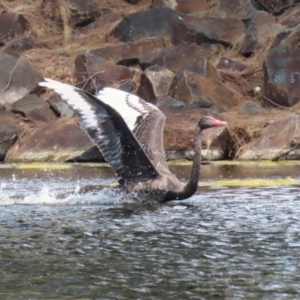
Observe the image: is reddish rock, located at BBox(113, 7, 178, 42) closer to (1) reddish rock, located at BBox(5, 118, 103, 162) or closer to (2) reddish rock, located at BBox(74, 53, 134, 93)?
(2) reddish rock, located at BBox(74, 53, 134, 93)

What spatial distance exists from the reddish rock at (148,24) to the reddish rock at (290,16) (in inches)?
105

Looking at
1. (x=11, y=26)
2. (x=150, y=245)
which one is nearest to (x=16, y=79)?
(x=11, y=26)

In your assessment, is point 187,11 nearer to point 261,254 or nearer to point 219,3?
point 219,3

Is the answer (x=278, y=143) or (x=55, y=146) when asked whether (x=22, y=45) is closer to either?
(x=55, y=146)

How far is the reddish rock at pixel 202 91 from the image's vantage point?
64.7ft

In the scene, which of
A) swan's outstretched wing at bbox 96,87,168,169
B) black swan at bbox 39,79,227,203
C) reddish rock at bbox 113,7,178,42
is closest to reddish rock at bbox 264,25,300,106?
reddish rock at bbox 113,7,178,42

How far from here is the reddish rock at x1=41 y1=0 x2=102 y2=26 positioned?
2683 cm

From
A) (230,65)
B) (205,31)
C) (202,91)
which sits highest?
(205,31)

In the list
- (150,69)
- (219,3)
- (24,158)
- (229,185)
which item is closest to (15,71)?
(150,69)

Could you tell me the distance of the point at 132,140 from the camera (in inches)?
416

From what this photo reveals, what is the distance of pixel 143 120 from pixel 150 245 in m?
3.85

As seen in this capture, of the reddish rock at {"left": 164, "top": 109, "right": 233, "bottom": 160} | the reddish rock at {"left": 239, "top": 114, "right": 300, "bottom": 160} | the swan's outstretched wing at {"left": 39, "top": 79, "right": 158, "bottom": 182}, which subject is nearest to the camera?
the swan's outstretched wing at {"left": 39, "top": 79, "right": 158, "bottom": 182}

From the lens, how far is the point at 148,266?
23.0ft

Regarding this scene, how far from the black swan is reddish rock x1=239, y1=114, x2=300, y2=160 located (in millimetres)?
5439
